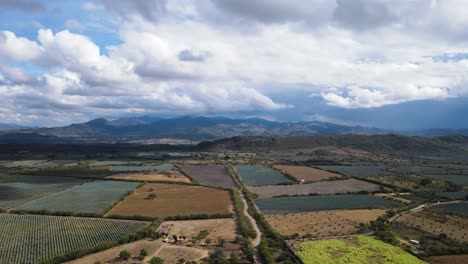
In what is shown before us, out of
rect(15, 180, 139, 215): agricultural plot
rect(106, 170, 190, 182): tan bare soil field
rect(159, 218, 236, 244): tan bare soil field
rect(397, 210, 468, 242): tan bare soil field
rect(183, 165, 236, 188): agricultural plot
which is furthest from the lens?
rect(106, 170, 190, 182): tan bare soil field

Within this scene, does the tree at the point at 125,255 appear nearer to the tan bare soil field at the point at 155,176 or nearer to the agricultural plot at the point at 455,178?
the tan bare soil field at the point at 155,176

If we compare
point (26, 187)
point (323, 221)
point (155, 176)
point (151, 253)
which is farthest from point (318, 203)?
point (26, 187)

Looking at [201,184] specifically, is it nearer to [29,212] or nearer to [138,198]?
[138,198]

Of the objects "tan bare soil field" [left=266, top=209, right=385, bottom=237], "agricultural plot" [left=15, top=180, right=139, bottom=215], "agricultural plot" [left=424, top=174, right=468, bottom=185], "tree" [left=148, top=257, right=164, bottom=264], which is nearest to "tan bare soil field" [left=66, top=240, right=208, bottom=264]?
"tree" [left=148, top=257, right=164, bottom=264]

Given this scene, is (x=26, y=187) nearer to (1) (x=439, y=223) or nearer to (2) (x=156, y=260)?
(2) (x=156, y=260)

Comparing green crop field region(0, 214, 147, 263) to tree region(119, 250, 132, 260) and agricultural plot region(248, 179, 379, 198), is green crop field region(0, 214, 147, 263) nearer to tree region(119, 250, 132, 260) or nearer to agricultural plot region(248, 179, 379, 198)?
tree region(119, 250, 132, 260)
